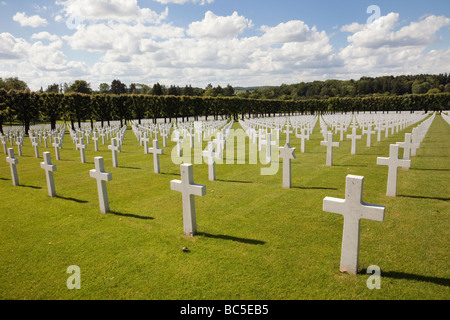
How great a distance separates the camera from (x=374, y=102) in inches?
3295

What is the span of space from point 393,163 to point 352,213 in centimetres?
394

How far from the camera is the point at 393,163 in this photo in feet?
22.0

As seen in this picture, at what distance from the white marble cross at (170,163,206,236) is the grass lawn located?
0.76 ft

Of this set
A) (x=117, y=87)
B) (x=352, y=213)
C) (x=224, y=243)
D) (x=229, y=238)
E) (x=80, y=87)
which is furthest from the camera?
(x=117, y=87)

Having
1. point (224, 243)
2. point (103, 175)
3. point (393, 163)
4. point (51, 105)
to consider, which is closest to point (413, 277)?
point (224, 243)

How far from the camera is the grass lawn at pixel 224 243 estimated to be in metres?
3.61

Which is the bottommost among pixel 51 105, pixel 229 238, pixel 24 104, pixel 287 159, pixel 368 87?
pixel 229 238

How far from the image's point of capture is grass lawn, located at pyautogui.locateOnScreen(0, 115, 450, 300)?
3613 mm

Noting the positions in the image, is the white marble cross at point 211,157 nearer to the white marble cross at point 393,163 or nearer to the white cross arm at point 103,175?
the white cross arm at point 103,175

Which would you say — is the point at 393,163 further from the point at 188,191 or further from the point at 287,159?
the point at 188,191

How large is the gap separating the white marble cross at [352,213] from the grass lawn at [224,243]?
24cm
